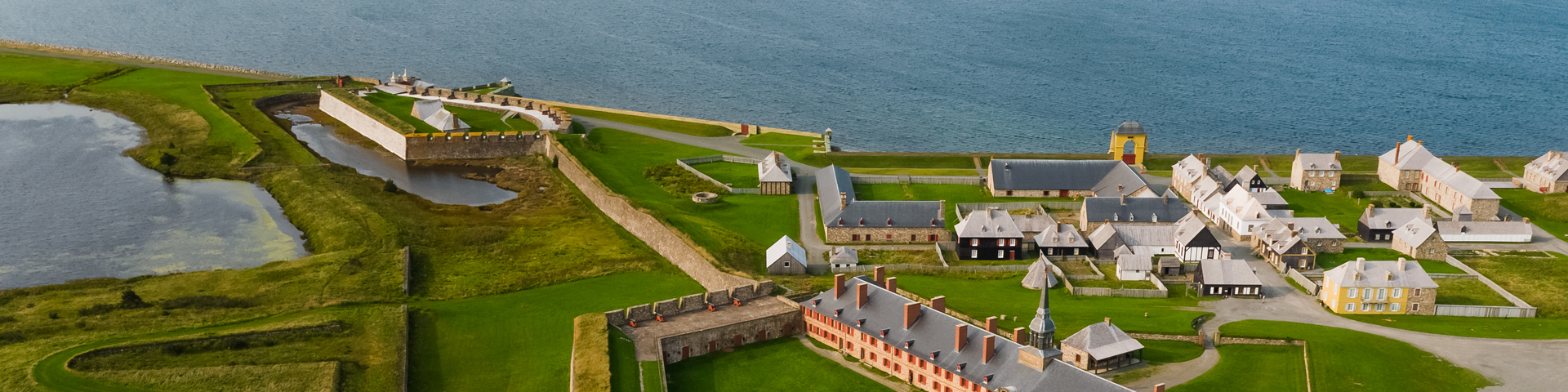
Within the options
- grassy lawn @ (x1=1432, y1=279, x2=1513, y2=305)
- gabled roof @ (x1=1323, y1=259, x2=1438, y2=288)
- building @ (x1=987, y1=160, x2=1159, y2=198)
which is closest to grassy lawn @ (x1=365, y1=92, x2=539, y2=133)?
building @ (x1=987, y1=160, x2=1159, y2=198)

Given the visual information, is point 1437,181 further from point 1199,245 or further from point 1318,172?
point 1199,245

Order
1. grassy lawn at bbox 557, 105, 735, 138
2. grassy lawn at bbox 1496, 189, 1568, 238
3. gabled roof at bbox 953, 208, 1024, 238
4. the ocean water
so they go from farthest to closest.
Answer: the ocean water → grassy lawn at bbox 557, 105, 735, 138 → grassy lawn at bbox 1496, 189, 1568, 238 → gabled roof at bbox 953, 208, 1024, 238

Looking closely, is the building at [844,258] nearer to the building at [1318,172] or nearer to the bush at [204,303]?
the bush at [204,303]

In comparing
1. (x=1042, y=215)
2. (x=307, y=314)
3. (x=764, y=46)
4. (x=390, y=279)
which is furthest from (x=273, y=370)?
(x=764, y=46)

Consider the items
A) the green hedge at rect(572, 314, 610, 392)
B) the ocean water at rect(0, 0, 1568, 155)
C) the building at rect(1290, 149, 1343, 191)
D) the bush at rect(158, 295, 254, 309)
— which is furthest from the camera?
the ocean water at rect(0, 0, 1568, 155)

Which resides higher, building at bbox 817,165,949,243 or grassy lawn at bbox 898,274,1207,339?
building at bbox 817,165,949,243

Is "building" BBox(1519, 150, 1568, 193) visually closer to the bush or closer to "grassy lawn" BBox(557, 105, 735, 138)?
"grassy lawn" BBox(557, 105, 735, 138)

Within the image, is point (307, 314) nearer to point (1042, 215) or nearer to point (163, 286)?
point (163, 286)
